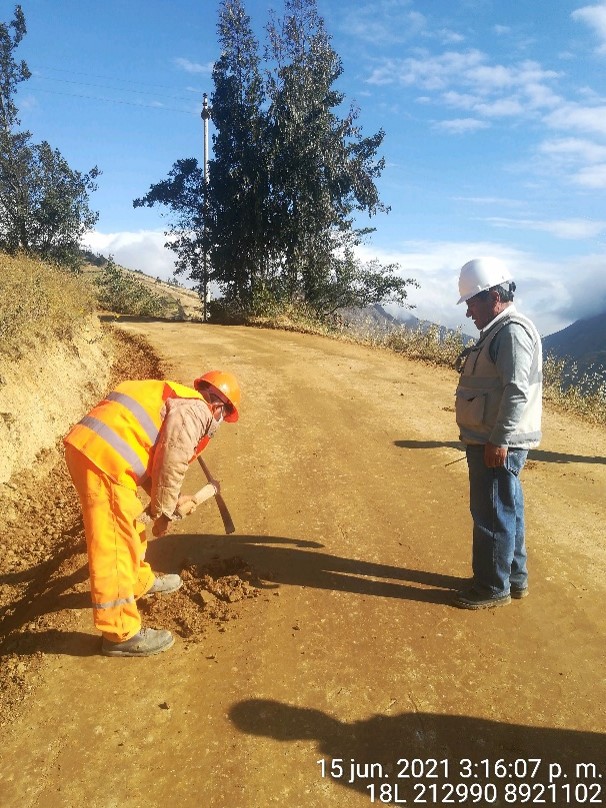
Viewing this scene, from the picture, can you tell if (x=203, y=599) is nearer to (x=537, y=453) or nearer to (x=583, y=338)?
(x=537, y=453)

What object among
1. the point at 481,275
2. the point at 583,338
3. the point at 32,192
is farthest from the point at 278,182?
the point at 583,338

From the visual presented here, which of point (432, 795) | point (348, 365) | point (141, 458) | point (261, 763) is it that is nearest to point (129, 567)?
point (141, 458)

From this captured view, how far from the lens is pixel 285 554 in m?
4.14

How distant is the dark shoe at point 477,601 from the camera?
352cm

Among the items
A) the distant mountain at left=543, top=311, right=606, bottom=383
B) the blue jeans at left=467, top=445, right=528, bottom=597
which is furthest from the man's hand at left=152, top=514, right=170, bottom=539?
the distant mountain at left=543, top=311, right=606, bottom=383

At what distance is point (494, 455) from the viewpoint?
325 cm

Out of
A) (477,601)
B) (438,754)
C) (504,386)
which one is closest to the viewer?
(438,754)

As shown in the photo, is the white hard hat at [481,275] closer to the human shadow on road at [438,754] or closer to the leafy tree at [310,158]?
the human shadow on road at [438,754]

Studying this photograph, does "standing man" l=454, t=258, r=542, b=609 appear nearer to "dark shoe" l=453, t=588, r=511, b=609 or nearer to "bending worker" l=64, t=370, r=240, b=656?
"dark shoe" l=453, t=588, r=511, b=609

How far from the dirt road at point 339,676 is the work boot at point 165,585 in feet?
0.38

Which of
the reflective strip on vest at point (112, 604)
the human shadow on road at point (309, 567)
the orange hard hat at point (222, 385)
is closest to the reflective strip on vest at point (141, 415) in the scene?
the orange hard hat at point (222, 385)

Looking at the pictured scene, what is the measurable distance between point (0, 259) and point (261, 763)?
936 centimetres

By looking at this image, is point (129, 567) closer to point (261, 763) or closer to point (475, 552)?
point (261, 763)

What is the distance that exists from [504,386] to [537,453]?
12.6 feet
